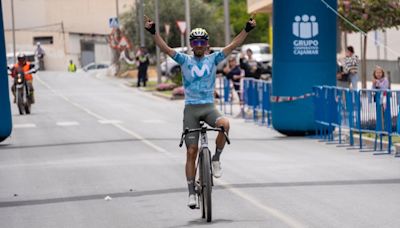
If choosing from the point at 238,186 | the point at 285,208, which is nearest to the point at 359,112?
the point at 238,186

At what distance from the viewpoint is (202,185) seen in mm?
11484

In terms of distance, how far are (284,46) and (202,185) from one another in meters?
12.6

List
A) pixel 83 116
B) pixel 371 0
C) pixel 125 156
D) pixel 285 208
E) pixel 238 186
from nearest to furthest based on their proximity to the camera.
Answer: pixel 285 208
pixel 238 186
pixel 125 156
pixel 371 0
pixel 83 116

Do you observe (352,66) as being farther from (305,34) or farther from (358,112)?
(358,112)

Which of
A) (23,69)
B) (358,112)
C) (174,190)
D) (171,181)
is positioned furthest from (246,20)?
(174,190)

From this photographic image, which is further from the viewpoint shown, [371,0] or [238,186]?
[371,0]

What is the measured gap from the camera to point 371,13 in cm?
2861

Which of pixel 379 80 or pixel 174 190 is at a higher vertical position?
pixel 379 80

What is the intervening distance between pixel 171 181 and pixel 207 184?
422 centimetres

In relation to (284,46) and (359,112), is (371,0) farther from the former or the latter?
(359,112)

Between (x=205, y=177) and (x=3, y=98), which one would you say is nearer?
(x=205, y=177)

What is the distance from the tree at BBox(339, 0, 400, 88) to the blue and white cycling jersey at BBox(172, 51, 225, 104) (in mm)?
16064

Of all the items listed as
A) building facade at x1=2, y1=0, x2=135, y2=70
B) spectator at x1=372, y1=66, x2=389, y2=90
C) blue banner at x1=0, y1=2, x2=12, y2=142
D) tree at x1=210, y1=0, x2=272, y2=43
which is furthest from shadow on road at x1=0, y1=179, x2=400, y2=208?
tree at x1=210, y1=0, x2=272, y2=43

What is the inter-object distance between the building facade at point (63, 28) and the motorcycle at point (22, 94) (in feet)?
186
